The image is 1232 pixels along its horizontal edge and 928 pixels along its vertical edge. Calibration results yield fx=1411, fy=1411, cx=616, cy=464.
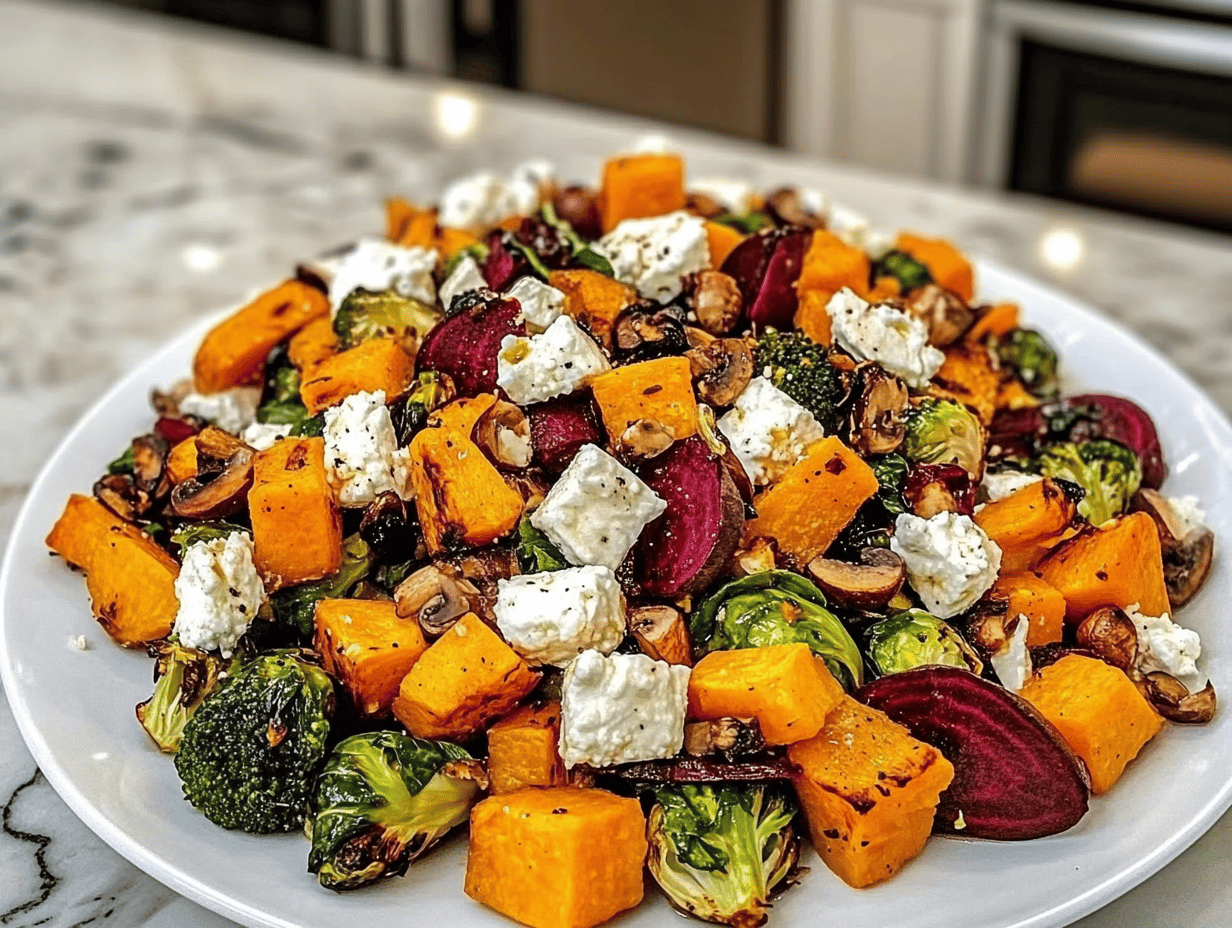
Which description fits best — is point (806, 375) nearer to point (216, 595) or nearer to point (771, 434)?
point (771, 434)

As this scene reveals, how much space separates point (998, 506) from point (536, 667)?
0.59 meters

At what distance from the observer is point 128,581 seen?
5.43 feet

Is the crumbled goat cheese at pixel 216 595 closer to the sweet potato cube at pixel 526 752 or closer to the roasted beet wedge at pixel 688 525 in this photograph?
the sweet potato cube at pixel 526 752

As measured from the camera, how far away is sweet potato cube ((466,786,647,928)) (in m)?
1.30

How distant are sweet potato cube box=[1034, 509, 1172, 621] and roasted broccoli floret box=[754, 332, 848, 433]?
1.05 ft

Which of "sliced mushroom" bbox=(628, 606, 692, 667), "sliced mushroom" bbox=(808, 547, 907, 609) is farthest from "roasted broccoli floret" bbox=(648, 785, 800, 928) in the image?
"sliced mushroom" bbox=(808, 547, 907, 609)

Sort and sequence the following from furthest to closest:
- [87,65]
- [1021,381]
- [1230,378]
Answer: [87,65] < [1230,378] < [1021,381]

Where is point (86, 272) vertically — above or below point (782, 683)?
below

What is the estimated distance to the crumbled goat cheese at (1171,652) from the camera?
1582 mm

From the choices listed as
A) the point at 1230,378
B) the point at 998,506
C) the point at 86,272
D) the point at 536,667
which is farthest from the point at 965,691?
the point at 86,272

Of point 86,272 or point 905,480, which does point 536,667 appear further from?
point 86,272

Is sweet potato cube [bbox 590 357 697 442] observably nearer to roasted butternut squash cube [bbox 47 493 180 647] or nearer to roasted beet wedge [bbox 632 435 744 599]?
roasted beet wedge [bbox 632 435 744 599]

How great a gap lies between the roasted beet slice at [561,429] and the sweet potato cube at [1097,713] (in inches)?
22.2

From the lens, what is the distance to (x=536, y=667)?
1479 millimetres
